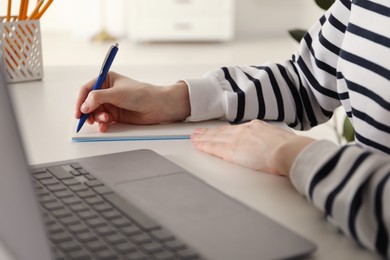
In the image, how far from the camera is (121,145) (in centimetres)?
97

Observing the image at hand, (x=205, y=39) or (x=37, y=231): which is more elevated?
(x=37, y=231)

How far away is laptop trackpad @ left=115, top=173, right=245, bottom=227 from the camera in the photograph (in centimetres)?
68

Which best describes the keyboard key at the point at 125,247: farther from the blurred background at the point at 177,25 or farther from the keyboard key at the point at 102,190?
the blurred background at the point at 177,25

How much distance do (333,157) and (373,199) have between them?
7 cm

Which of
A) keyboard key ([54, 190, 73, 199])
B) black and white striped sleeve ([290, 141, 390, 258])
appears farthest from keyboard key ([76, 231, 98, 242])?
black and white striped sleeve ([290, 141, 390, 258])

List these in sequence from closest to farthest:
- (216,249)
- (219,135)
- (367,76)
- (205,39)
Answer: (216,249)
(219,135)
(367,76)
(205,39)

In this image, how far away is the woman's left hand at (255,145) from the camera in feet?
2.61

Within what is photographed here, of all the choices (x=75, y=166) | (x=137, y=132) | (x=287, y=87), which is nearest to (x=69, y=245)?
(x=75, y=166)

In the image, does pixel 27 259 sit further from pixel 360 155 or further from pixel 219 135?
pixel 219 135

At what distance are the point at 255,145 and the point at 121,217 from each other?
0.26 meters

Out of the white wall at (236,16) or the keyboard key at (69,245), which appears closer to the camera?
the keyboard key at (69,245)

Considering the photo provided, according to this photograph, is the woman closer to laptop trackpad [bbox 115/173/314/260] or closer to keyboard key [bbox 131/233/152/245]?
laptop trackpad [bbox 115/173/314/260]

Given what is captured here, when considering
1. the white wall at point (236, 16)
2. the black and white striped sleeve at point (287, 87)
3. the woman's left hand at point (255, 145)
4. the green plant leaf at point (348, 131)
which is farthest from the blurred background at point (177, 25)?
the woman's left hand at point (255, 145)

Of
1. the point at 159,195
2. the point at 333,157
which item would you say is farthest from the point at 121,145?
the point at 333,157
